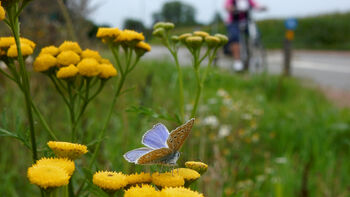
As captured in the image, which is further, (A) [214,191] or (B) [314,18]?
(B) [314,18]

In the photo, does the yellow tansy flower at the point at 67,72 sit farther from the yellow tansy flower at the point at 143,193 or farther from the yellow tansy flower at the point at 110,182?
the yellow tansy flower at the point at 143,193

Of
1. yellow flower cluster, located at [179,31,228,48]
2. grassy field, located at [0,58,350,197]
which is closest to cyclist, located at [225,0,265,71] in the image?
grassy field, located at [0,58,350,197]

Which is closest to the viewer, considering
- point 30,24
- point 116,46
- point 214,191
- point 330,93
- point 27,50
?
point 27,50

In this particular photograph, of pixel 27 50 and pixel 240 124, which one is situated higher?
pixel 27 50

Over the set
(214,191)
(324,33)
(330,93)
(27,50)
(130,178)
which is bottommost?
(324,33)

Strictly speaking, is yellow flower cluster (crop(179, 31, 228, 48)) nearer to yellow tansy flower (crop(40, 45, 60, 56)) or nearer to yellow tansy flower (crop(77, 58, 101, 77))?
yellow tansy flower (crop(77, 58, 101, 77))

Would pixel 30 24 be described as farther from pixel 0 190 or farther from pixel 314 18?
pixel 314 18

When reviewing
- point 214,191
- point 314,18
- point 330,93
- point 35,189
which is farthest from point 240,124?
point 314,18

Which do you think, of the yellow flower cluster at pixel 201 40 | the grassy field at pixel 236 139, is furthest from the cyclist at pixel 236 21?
the yellow flower cluster at pixel 201 40
